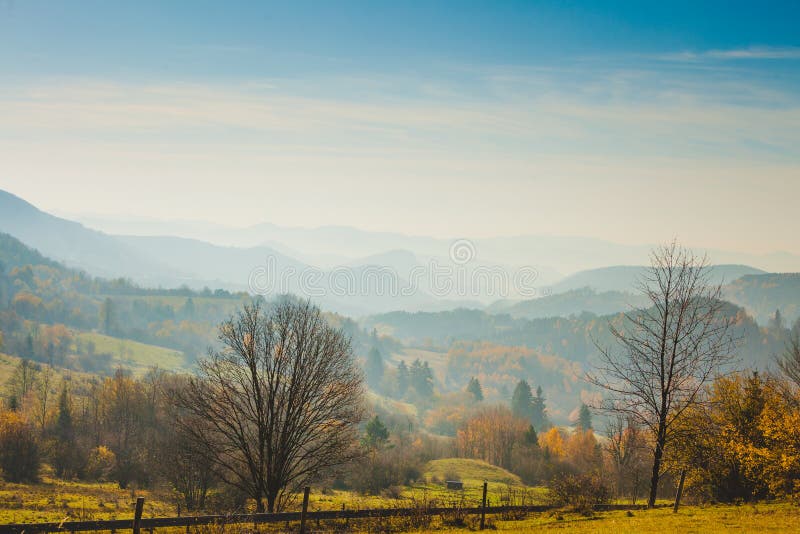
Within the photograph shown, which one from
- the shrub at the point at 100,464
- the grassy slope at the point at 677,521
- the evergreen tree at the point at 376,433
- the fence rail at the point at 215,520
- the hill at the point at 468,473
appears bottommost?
the hill at the point at 468,473

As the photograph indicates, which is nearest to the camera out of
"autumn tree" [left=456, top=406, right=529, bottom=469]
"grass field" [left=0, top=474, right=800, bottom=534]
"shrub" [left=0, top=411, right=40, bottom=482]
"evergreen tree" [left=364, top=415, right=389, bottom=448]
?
"grass field" [left=0, top=474, right=800, bottom=534]

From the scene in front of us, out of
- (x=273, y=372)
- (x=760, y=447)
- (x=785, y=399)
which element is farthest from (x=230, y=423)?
(x=785, y=399)

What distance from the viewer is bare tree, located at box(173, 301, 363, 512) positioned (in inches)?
1180

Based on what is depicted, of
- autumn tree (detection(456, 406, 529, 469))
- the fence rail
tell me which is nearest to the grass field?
the fence rail

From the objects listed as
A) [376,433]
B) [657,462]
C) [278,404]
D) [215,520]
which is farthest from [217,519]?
[376,433]

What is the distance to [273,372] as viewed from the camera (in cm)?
3198

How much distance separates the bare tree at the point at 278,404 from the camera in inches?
1180

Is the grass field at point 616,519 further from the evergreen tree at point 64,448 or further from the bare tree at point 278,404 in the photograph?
the evergreen tree at point 64,448

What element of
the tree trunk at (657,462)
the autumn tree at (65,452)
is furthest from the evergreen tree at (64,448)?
the tree trunk at (657,462)

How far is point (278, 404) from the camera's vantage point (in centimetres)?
3120

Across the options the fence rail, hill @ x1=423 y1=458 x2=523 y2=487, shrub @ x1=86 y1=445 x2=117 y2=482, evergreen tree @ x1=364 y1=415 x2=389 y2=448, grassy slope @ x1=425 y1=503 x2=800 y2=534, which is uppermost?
grassy slope @ x1=425 y1=503 x2=800 y2=534

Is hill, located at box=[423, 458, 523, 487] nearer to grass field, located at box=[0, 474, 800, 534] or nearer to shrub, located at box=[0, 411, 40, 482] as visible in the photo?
shrub, located at box=[0, 411, 40, 482]

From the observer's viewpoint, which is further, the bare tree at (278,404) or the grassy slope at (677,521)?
the bare tree at (278,404)

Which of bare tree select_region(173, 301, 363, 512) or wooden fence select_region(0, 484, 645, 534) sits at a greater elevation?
bare tree select_region(173, 301, 363, 512)
